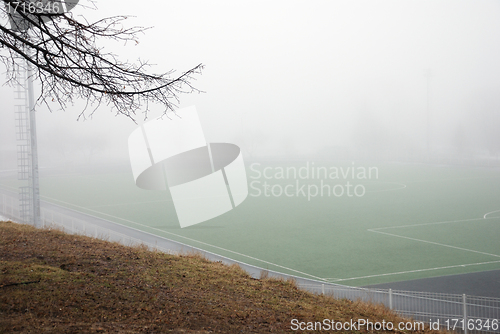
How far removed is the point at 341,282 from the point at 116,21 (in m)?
14.1

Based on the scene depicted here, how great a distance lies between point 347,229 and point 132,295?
2314 cm

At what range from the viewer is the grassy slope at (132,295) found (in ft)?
18.3

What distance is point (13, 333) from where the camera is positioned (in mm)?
4734

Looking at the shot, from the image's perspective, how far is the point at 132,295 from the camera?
22.0ft

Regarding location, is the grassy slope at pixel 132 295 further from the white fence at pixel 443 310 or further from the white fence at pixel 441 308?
the white fence at pixel 443 310

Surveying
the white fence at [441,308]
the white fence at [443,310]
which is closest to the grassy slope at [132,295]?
the white fence at [441,308]

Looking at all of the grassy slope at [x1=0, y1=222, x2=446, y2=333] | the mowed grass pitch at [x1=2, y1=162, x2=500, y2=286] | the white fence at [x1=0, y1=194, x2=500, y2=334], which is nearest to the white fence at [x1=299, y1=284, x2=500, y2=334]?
the white fence at [x1=0, y1=194, x2=500, y2=334]

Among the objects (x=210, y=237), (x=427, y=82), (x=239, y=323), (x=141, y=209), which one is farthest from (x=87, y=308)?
(x=427, y=82)

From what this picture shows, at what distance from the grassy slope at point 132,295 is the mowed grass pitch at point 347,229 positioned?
9529 millimetres

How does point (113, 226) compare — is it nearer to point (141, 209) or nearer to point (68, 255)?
point (141, 209)

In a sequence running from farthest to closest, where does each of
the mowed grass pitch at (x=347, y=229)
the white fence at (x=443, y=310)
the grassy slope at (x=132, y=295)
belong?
the mowed grass pitch at (x=347, y=229), the white fence at (x=443, y=310), the grassy slope at (x=132, y=295)

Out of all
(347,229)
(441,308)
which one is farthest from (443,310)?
(347,229)

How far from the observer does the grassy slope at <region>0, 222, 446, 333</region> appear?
557 cm

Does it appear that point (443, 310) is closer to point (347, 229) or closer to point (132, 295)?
point (132, 295)
